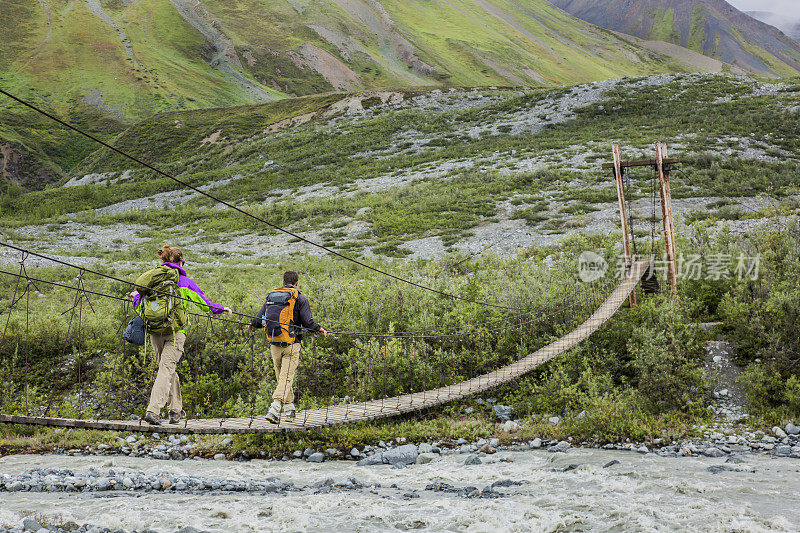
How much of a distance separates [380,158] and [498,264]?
26.2 meters

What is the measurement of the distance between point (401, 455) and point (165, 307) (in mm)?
3735

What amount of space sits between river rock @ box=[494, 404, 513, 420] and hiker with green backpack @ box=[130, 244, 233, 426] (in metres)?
4.79

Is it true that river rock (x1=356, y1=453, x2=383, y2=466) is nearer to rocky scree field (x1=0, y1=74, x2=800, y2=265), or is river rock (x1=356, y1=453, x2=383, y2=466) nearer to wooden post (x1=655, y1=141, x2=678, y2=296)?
wooden post (x1=655, y1=141, x2=678, y2=296)

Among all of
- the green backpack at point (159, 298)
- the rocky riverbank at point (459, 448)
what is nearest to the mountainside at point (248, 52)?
the rocky riverbank at point (459, 448)

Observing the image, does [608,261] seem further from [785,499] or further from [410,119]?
[410,119]

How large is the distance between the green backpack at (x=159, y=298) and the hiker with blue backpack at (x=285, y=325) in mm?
969

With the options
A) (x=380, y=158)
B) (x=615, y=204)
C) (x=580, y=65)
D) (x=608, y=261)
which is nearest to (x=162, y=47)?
(x=380, y=158)

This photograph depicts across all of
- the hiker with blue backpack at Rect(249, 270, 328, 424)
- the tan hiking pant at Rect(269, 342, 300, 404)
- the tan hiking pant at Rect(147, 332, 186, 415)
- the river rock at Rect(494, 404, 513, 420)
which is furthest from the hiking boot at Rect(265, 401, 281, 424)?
the river rock at Rect(494, 404, 513, 420)

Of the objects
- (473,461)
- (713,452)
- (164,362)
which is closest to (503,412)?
(473,461)

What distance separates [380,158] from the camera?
132 ft

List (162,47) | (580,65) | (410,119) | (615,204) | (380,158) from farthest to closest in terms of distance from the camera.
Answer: (580,65) → (162,47) → (410,119) → (380,158) → (615,204)

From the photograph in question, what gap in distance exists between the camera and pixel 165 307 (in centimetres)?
603

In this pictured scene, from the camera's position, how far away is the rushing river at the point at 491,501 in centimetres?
519

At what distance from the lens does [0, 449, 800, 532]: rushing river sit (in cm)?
519
